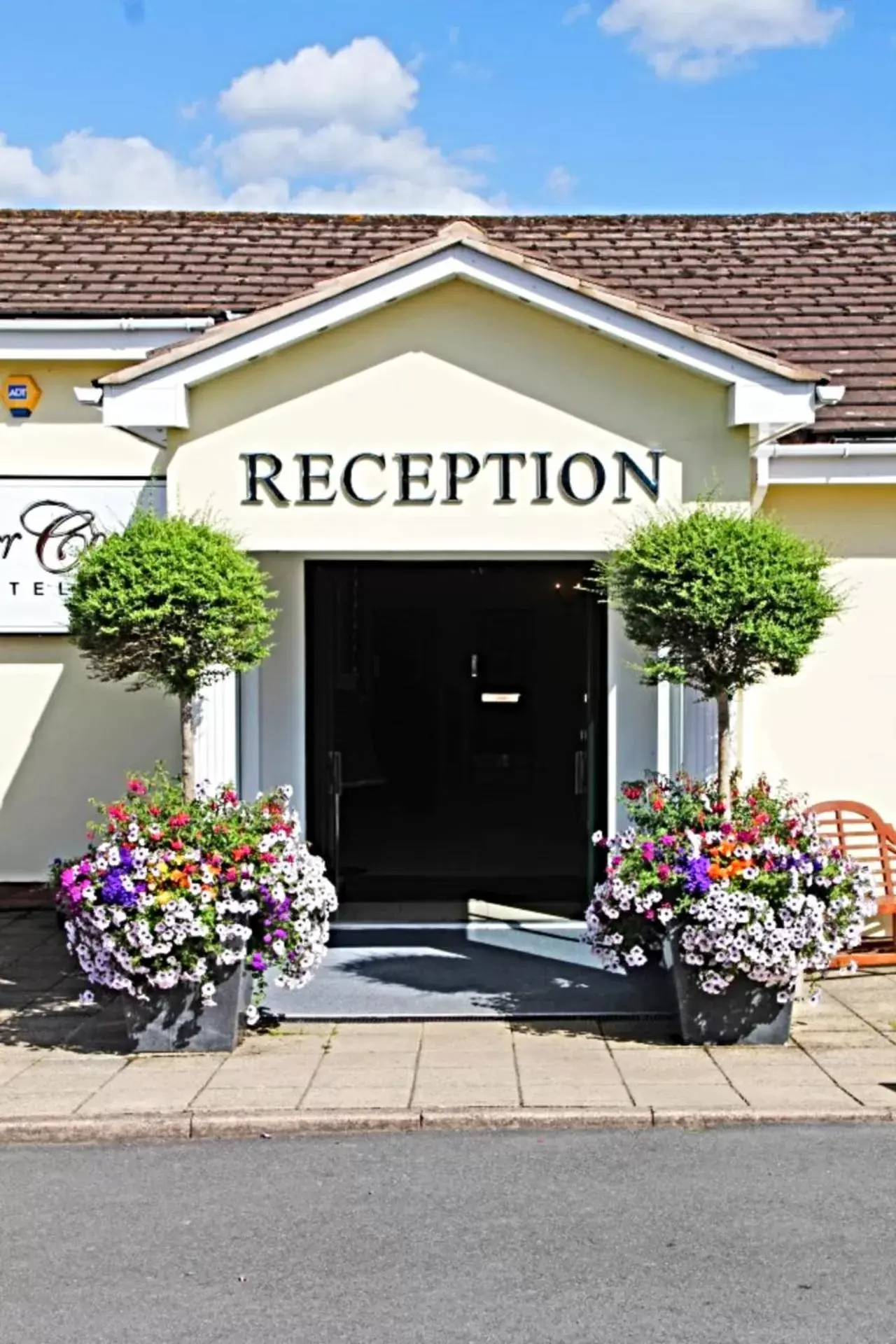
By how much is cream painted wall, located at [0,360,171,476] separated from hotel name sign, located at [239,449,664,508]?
2477 millimetres

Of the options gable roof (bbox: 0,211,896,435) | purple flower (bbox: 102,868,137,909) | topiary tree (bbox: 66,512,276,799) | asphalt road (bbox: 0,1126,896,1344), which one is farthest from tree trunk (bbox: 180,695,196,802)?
gable roof (bbox: 0,211,896,435)

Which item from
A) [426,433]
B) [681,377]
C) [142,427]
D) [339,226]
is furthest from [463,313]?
[339,226]

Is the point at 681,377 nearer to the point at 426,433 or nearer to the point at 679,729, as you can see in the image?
the point at 426,433

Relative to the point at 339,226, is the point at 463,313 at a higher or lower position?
lower

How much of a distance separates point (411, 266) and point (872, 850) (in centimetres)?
508

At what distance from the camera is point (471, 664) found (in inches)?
540

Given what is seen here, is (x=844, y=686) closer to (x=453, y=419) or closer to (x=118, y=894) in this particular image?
(x=453, y=419)

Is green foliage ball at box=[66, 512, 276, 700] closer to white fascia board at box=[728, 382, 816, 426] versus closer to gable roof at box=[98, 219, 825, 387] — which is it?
gable roof at box=[98, 219, 825, 387]

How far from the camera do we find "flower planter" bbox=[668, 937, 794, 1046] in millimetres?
7711

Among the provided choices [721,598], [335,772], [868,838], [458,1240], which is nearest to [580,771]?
[335,772]

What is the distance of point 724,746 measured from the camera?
8.34 meters

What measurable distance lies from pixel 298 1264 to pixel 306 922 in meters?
2.89

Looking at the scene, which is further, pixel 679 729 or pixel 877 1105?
pixel 679 729

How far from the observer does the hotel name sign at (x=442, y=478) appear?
950 centimetres
